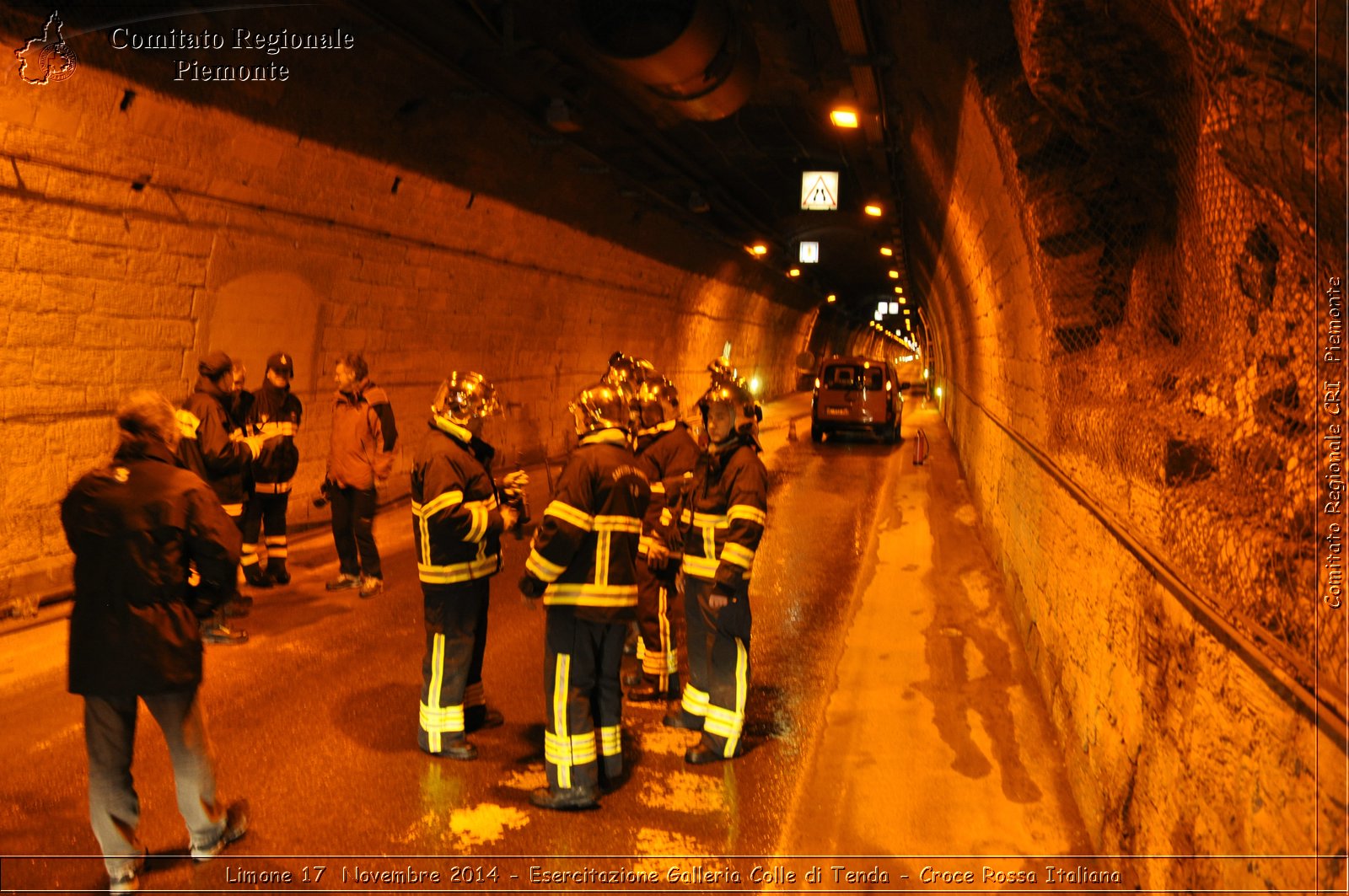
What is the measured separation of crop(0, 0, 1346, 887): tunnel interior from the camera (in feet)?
8.75

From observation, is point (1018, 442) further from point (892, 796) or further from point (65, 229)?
point (65, 229)

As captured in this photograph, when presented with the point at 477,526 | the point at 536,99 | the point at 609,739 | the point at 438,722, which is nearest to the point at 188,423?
the point at 477,526

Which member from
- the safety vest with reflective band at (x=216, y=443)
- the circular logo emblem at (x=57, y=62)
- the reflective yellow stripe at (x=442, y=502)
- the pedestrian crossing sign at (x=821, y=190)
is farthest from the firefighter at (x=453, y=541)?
the pedestrian crossing sign at (x=821, y=190)

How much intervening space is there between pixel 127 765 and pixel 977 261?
9684 mm

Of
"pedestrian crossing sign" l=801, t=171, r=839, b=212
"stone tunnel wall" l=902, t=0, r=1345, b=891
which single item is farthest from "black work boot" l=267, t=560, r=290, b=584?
"pedestrian crossing sign" l=801, t=171, r=839, b=212

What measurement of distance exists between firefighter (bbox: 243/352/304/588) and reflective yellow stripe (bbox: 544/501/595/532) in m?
4.04

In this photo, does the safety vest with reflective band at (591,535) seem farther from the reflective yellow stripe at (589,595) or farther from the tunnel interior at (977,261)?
the tunnel interior at (977,261)

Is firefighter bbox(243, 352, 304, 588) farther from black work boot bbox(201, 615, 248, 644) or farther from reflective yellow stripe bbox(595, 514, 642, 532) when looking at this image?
reflective yellow stripe bbox(595, 514, 642, 532)

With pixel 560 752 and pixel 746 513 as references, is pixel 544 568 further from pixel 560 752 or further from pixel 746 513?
pixel 746 513

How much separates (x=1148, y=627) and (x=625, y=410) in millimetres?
2549

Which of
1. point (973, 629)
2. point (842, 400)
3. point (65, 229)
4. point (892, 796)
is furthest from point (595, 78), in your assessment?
point (842, 400)

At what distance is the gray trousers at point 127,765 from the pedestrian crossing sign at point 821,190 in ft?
41.8

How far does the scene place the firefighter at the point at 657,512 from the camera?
19.8ft

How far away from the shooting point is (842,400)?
24.0 metres
